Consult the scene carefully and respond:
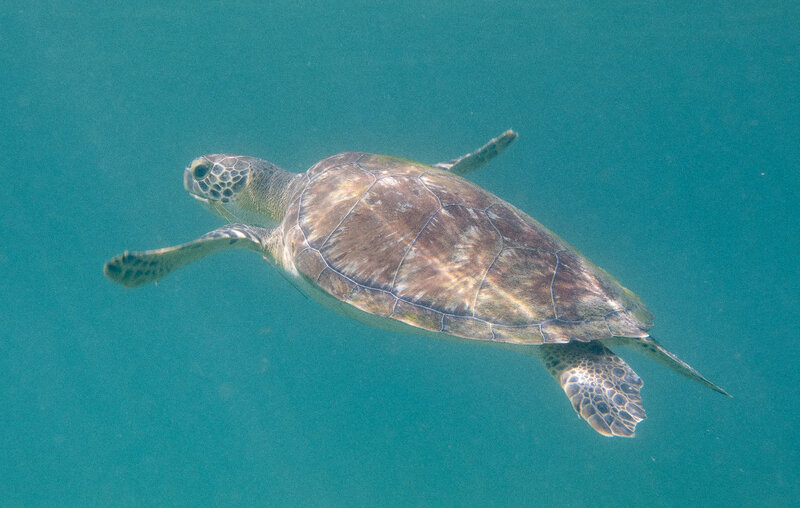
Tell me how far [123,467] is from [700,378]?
17938 mm

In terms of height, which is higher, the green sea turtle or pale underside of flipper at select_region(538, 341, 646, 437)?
the green sea turtle

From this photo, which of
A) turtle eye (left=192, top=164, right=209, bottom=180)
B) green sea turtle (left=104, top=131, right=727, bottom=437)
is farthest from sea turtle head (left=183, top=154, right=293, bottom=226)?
green sea turtle (left=104, top=131, right=727, bottom=437)

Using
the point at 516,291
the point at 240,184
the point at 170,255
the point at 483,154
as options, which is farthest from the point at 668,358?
the point at 240,184

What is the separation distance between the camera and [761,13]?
15547 mm

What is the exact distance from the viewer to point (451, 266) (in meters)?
3.22

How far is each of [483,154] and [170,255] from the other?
14.3 ft

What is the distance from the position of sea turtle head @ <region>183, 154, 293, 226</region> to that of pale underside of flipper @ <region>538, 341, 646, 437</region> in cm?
356

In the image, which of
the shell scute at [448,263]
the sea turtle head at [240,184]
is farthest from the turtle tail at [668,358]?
the sea turtle head at [240,184]

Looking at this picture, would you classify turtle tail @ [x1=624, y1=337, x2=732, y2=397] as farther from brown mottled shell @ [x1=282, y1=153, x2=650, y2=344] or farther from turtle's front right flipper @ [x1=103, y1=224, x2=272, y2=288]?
turtle's front right flipper @ [x1=103, y1=224, x2=272, y2=288]

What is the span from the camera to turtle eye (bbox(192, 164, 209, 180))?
5047 millimetres

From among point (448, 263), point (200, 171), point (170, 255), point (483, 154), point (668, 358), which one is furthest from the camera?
point (483, 154)

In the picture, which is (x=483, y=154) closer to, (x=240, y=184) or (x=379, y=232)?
(x=379, y=232)

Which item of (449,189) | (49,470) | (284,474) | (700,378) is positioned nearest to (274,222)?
(449,189)

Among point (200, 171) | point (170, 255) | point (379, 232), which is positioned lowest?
point (170, 255)
